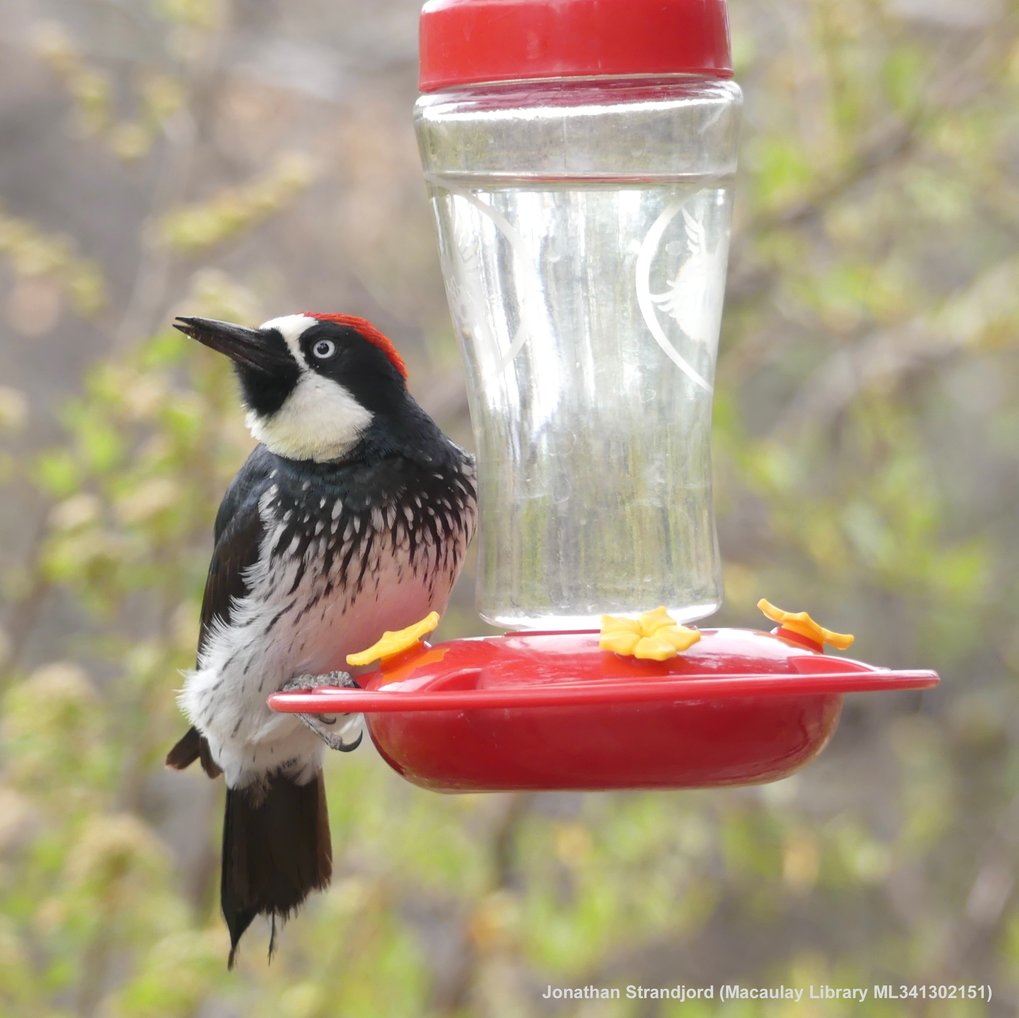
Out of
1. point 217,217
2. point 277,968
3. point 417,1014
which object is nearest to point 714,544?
point 217,217

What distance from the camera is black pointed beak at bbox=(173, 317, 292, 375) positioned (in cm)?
269

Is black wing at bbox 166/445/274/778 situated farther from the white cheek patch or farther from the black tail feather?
the black tail feather

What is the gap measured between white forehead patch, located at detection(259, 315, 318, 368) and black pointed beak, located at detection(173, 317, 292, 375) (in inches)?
0.8

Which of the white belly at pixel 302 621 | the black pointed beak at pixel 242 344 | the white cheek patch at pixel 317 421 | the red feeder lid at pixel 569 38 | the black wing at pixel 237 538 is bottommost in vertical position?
the white belly at pixel 302 621

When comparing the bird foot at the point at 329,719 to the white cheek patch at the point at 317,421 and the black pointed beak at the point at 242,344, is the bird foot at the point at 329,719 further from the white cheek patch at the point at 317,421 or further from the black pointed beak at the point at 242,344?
the black pointed beak at the point at 242,344

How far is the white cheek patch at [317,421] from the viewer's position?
2.98m

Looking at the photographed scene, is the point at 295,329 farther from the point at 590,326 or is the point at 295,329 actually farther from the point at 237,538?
the point at 590,326

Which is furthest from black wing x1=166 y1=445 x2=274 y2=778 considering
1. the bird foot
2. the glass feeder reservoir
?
the glass feeder reservoir

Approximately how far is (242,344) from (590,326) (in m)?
0.62

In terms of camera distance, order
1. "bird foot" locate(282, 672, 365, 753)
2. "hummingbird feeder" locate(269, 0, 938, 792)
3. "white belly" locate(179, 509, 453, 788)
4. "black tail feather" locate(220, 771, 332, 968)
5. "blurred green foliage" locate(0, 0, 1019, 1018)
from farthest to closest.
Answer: "blurred green foliage" locate(0, 0, 1019, 1018)
"black tail feather" locate(220, 771, 332, 968)
"white belly" locate(179, 509, 453, 788)
"bird foot" locate(282, 672, 365, 753)
"hummingbird feeder" locate(269, 0, 938, 792)

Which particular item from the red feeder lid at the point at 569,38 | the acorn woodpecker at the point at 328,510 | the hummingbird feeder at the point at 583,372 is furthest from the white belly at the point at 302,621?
the red feeder lid at the point at 569,38

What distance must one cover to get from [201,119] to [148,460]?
5.29ft

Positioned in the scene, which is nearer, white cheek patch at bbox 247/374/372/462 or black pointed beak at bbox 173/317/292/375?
black pointed beak at bbox 173/317/292/375

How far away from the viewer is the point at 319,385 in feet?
9.77
